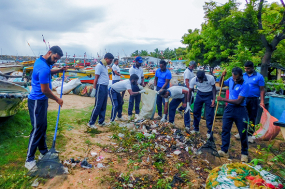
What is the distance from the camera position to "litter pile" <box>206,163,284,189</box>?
1830 millimetres

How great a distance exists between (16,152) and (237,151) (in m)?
4.61

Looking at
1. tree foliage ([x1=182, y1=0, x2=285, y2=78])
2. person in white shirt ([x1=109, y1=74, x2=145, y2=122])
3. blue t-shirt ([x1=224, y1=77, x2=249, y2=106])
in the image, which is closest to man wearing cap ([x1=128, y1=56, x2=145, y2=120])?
person in white shirt ([x1=109, y1=74, x2=145, y2=122])

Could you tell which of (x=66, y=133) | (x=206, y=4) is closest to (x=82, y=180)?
(x=66, y=133)

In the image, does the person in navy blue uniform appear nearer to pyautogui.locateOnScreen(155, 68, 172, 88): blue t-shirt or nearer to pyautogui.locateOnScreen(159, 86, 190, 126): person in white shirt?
pyautogui.locateOnScreen(159, 86, 190, 126): person in white shirt

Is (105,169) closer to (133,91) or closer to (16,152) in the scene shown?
(16,152)

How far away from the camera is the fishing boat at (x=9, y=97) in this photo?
145 inches

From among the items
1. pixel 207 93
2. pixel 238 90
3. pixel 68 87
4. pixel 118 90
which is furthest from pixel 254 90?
pixel 68 87

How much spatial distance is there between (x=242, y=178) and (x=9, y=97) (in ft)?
13.6

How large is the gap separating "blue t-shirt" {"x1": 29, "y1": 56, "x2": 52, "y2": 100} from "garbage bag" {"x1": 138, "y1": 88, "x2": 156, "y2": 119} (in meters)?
3.16

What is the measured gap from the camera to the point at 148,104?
5.65 meters

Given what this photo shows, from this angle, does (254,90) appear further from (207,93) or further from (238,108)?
(238,108)

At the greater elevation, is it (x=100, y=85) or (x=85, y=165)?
(x=100, y=85)

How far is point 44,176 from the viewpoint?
2.72m

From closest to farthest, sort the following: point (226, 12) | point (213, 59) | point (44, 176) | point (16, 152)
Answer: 1. point (44, 176)
2. point (16, 152)
3. point (226, 12)
4. point (213, 59)
